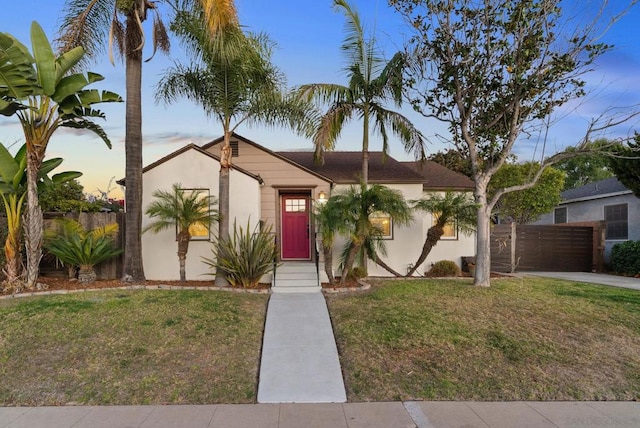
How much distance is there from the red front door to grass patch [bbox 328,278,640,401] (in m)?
4.67

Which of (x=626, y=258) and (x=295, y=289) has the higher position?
(x=626, y=258)

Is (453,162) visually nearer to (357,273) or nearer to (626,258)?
(626,258)

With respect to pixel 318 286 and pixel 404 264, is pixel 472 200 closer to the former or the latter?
pixel 404 264

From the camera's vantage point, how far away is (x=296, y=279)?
1044cm

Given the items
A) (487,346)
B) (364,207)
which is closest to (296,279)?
(364,207)

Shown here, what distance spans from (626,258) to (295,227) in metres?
11.4

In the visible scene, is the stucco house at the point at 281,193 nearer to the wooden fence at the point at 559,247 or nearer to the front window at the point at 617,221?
the wooden fence at the point at 559,247

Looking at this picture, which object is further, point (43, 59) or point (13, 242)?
point (13, 242)

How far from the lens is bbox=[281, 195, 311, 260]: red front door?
13.4 m

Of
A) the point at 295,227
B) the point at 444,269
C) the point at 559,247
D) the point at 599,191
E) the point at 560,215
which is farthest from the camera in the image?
the point at 560,215

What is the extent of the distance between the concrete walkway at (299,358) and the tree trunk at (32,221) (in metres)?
5.33

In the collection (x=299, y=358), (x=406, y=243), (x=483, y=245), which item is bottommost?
(x=299, y=358)

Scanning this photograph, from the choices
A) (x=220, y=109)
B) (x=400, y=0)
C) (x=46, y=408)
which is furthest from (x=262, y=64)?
(x=46, y=408)

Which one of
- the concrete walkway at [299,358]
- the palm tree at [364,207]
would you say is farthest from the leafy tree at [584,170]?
the concrete walkway at [299,358]
